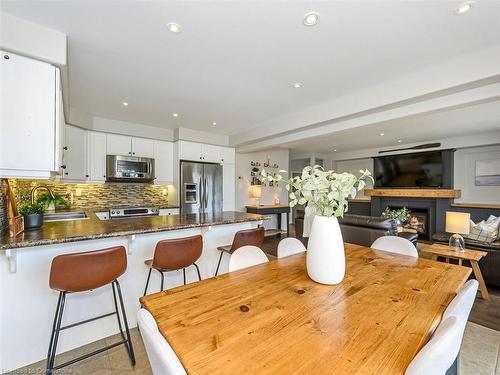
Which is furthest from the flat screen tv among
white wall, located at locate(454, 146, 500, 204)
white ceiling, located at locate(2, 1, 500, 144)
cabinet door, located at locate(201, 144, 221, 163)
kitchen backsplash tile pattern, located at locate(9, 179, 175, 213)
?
kitchen backsplash tile pattern, located at locate(9, 179, 175, 213)

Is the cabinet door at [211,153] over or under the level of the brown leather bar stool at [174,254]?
over

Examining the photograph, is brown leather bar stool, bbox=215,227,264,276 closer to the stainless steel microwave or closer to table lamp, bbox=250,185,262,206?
the stainless steel microwave

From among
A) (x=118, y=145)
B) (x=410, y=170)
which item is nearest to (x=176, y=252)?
(x=118, y=145)

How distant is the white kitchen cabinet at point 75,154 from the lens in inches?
138

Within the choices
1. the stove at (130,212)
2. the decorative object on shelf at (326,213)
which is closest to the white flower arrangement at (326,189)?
the decorative object on shelf at (326,213)

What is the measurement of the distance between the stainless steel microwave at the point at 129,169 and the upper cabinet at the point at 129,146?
6.7 inches

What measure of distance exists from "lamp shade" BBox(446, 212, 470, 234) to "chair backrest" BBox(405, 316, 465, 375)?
2.90 m

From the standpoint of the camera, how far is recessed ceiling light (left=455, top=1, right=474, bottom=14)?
61.4 inches

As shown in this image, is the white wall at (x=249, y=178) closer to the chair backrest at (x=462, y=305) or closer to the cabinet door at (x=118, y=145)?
the cabinet door at (x=118, y=145)

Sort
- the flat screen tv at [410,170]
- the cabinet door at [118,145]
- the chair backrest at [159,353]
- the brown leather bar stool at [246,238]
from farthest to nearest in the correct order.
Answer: the flat screen tv at [410,170] → the cabinet door at [118,145] → the brown leather bar stool at [246,238] → the chair backrest at [159,353]

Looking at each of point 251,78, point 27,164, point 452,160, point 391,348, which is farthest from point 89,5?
point 452,160

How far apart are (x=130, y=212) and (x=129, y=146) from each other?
4.02 feet

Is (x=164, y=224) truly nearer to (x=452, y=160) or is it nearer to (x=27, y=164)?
(x=27, y=164)

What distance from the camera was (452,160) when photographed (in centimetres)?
562
